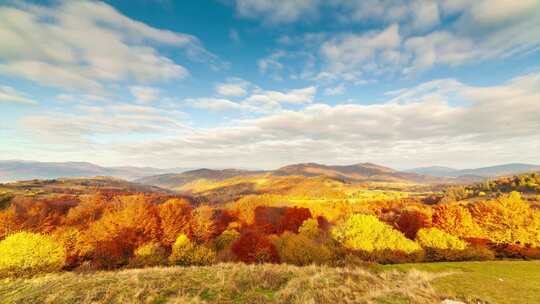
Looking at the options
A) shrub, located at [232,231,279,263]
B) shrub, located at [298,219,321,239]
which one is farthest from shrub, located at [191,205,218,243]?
shrub, located at [298,219,321,239]

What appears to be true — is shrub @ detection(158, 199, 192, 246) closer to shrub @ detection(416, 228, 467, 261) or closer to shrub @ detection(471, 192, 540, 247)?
shrub @ detection(416, 228, 467, 261)

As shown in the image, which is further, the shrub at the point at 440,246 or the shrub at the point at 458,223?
the shrub at the point at 458,223

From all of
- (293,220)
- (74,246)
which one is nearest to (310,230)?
(293,220)

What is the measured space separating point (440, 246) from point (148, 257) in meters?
53.5

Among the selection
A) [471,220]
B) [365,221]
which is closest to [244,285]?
[365,221]

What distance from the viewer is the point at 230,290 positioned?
12.5 meters

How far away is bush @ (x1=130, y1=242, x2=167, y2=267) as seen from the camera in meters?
42.0

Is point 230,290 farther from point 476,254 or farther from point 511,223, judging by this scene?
point 511,223

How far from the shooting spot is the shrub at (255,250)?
168 ft

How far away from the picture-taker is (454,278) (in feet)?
49.2

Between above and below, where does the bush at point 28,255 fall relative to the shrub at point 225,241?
above

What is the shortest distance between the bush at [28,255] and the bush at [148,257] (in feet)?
36.5

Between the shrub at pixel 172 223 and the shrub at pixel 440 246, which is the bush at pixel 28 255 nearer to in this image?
the shrub at pixel 172 223

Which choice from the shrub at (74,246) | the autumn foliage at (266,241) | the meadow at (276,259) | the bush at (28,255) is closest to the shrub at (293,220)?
the meadow at (276,259)
